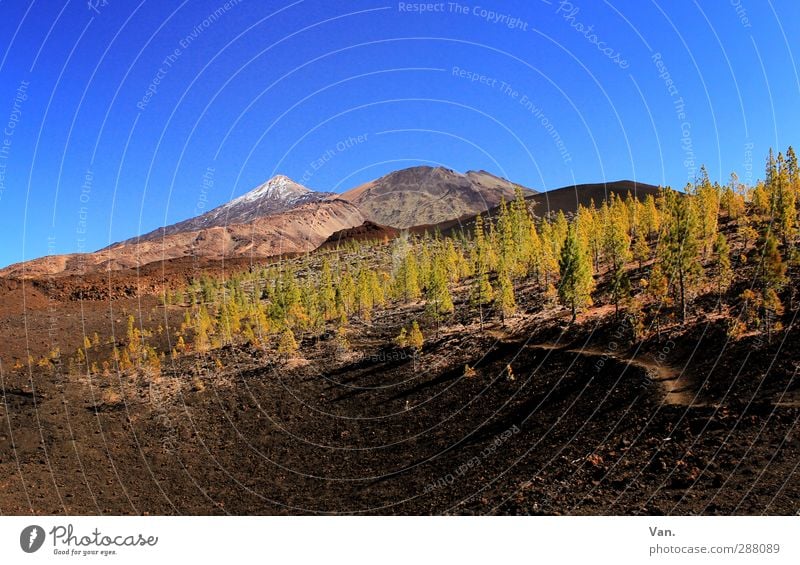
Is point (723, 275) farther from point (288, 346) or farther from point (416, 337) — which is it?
point (288, 346)

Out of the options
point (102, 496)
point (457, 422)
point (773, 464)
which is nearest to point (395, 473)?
point (457, 422)

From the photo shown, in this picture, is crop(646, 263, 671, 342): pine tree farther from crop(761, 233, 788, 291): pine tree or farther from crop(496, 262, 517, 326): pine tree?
crop(496, 262, 517, 326): pine tree

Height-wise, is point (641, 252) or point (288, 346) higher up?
point (641, 252)

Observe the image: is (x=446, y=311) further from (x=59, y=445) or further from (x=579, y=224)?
(x=59, y=445)

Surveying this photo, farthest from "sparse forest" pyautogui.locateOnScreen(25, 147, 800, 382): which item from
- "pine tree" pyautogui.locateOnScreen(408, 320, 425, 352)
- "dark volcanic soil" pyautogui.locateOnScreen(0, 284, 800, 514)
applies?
"dark volcanic soil" pyautogui.locateOnScreen(0, 284, 800, 514)

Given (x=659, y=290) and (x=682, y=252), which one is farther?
(x=659, y=290)

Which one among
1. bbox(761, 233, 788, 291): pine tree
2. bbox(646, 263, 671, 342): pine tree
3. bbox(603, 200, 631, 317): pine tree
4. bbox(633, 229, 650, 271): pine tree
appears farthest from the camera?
bbox(633, 229, 650, 271): pine tree

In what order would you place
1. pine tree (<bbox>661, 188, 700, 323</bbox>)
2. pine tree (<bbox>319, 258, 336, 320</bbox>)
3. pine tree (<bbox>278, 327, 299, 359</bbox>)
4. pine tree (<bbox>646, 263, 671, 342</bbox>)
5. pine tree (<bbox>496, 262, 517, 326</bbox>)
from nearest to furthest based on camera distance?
pine tree (<bbox>661, 188, 700, 323</bbox>)
pine tree (<bbox>646, 263, 671, 342</bbox>)
pine tree (<bbox>496, 262, 517, 326</bbox>)
pine tree (<bbox>278, 327, 299, 359</bbox>)
pine tree (<bbox>319, 258, 336, 320</bbox>)

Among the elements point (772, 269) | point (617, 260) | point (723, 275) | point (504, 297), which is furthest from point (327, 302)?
point (772, 269)

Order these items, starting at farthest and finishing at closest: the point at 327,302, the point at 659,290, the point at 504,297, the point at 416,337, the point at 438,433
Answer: the point at 327,302 → the point at 504,297 → the point at 416,337 → the point at 659,290 → the point at 438,433
